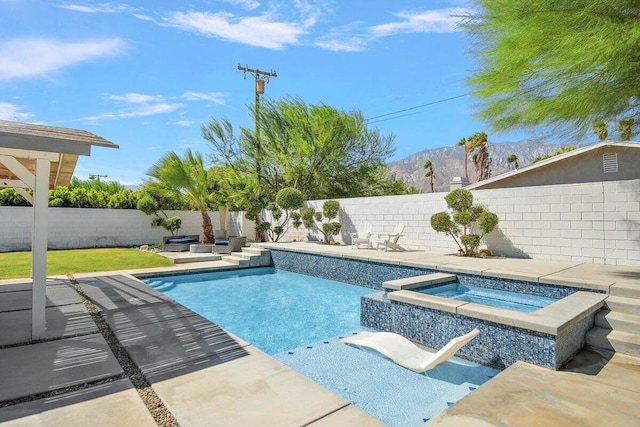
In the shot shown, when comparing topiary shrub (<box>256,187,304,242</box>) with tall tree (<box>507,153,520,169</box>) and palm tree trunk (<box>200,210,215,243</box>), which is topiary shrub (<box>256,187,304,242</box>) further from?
tall tree (<box>507,153,520,169</box>)

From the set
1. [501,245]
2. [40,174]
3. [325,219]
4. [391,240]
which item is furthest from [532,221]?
[40,174]

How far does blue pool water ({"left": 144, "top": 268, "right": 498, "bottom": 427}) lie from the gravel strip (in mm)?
1645

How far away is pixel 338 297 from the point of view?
777cm

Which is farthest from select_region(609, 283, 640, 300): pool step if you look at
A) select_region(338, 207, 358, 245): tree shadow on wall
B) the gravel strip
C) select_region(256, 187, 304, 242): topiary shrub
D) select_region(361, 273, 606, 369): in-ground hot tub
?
select_region(256, 187, 304, 242): topiary shrub

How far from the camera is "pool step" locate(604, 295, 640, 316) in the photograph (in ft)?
13.8

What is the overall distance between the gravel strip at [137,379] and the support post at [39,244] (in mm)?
624

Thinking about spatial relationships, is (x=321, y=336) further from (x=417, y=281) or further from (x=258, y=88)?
(x=258, y=88)

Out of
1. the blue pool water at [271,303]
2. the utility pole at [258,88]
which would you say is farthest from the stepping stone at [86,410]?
the utility pole at [258,88]

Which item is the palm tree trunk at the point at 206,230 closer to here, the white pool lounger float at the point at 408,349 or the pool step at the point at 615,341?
the white pool lounger float at the point at 408,349

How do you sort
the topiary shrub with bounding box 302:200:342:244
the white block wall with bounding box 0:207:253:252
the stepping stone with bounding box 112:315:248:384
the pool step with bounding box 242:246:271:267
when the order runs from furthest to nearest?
the white block wall with bounding box 0:207:253:252
the topiary shrub with bounding box 302:200:342:244
the pool step with bounding box 242:246:271:267
the stepping stone with bounding box 112:315:248:384

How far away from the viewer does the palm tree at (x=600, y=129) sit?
5.77 m

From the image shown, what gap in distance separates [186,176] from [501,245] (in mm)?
11465

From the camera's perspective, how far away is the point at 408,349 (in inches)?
162

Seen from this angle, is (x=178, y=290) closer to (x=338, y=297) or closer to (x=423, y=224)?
(x=338, y=297)
